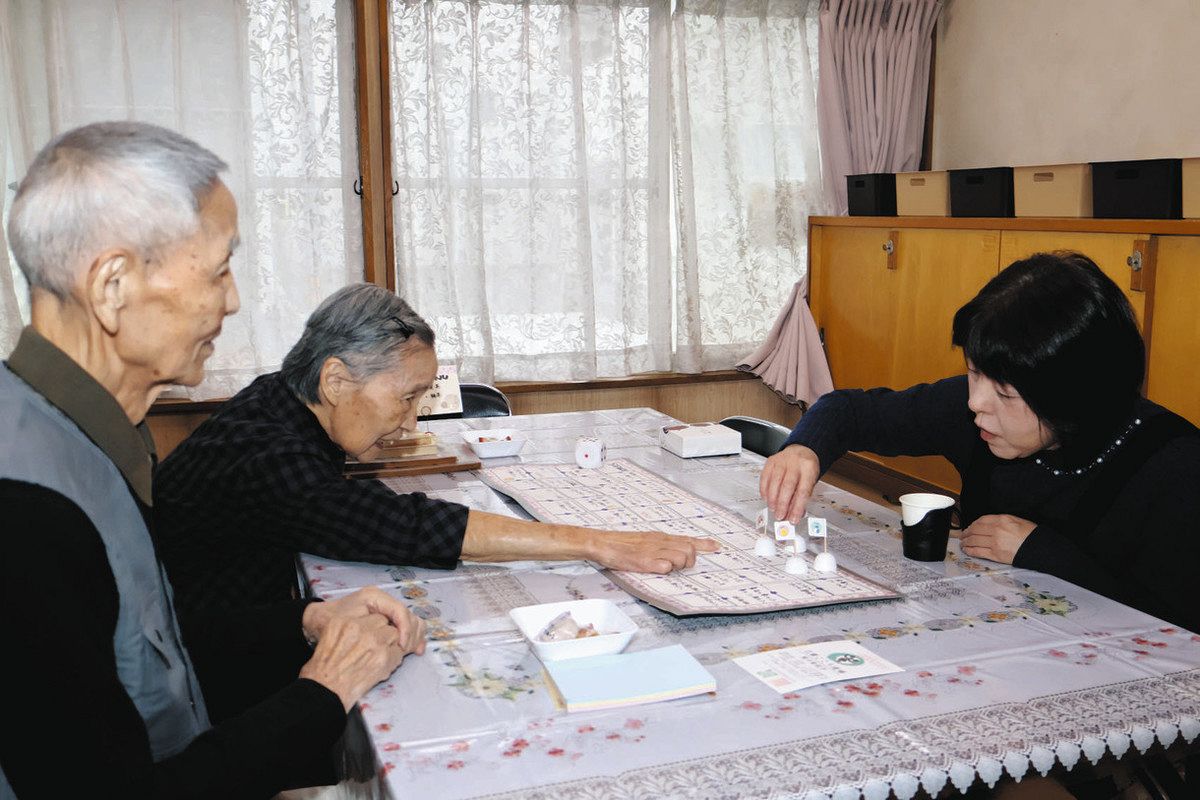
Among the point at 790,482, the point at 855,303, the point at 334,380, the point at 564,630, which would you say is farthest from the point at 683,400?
the point at 564,630

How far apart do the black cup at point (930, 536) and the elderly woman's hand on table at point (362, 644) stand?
91 cm

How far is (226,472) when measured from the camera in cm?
196

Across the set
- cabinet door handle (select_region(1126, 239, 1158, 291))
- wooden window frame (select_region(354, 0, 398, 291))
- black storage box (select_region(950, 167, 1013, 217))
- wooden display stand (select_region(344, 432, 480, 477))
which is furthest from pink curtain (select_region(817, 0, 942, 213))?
wooden display stand (select_region(344, 432, 480, 477))

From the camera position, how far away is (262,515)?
1.96m

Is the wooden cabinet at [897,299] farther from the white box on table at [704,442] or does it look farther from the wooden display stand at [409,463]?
the wooden display stand at [409,463]

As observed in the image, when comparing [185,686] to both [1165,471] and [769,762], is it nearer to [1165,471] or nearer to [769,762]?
[769,762]

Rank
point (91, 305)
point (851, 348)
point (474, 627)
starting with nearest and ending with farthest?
point (91, 305)
point (474, 627)
point (851, 348)

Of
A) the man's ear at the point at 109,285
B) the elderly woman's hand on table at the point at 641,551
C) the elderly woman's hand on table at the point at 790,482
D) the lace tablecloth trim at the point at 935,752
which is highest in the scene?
the man's ear at the point at 109,285

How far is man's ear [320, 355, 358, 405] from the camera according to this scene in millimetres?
2154

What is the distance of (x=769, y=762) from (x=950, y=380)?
1461 millimetres

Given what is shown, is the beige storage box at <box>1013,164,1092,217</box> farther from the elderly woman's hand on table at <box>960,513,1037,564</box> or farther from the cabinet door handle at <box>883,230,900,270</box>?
the elderly woman's hand on table at <box>960,513,1037,564</box>

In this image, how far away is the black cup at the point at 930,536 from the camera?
1.96 meters

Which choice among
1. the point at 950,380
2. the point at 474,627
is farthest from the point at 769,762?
the point at 950,380

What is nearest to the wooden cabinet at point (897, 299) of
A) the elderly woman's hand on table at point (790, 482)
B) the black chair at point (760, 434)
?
the black chair at point (760, 434)
